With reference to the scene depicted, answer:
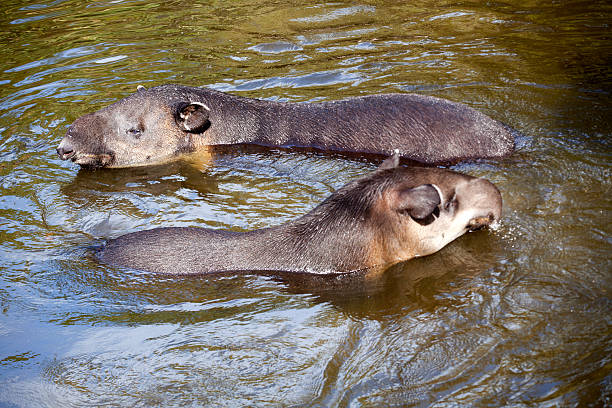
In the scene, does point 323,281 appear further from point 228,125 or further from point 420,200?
point 228,125

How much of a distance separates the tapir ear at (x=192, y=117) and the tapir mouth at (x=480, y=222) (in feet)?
14.2

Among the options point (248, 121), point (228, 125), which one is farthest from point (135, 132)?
point (248, 121)

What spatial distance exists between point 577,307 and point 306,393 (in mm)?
2208

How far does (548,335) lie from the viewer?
17.9ft

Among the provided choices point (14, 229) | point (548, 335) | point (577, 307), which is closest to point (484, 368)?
point (548, 335)

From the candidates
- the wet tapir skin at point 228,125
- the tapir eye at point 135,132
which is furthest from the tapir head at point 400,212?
the tapir eye at point 135,132

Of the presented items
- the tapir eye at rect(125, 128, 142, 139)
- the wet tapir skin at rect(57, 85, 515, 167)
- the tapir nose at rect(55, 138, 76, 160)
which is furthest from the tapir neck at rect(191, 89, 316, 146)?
the tapir nose at rect(55, 138, 76, 160)

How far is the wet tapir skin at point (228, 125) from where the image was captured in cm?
900

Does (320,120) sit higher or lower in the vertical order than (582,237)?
higher

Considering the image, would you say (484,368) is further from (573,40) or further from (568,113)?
(573,40)

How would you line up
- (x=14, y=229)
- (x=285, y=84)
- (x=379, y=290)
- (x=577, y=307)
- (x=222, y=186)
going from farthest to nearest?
(x=285, y=84)
(x=222, y=186)
(x=14, y=229)
(x=379, y=290)
(x=577, y=307)

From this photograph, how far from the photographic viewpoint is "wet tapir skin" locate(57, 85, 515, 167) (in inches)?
354

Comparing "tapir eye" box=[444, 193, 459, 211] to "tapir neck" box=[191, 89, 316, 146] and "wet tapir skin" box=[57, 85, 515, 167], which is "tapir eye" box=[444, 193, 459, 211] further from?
"tapir neck" box=[191, 89, 316, 146]

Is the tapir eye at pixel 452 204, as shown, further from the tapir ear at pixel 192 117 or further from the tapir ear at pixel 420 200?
the tapir ear at pixel 192 117
